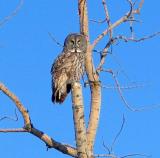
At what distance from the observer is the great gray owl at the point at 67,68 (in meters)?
5.77

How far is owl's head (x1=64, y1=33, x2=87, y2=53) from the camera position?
19.0 ft

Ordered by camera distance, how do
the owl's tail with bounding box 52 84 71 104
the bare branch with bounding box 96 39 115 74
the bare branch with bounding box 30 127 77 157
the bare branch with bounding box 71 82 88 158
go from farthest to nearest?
1. the owl's tail with bounding box 52 84 71 104
2. the bare branch with bounding box 96 39 115 74
3. the bare branch with bounding box 30 127 77 157
4. the bare branch with bounding box 71 82 88 158

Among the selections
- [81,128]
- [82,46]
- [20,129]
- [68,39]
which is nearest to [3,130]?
[20,129]

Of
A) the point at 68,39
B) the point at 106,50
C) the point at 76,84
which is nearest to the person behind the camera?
the point at 76,84

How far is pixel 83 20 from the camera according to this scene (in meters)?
5.40

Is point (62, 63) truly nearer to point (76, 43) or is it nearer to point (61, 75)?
point (61, 75)

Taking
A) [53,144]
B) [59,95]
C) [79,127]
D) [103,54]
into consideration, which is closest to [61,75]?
[59,95]

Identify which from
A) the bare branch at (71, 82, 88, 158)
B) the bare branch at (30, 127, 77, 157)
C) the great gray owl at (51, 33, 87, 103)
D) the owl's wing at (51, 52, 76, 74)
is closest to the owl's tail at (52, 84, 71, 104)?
the great gray owl at (51, 33, 87, 103)

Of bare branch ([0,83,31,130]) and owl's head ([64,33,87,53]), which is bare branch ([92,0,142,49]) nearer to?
owl's head ([64,33,87,53])

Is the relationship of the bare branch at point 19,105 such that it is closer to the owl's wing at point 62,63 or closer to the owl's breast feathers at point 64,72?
the owl's breast feathers at point 64,72

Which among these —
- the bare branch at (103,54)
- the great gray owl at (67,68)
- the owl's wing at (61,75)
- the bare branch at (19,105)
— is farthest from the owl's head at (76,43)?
the bare branch at (19,105)

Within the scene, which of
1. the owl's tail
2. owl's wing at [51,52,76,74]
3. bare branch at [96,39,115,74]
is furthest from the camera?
owl's wing at [51,52,76,74]

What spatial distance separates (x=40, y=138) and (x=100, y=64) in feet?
3.28

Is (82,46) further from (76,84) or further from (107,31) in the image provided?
(76,84)
